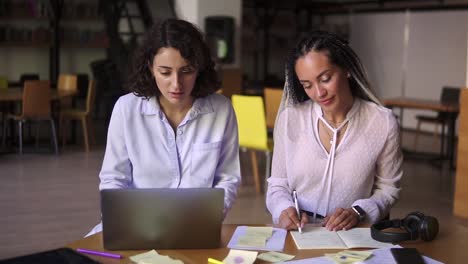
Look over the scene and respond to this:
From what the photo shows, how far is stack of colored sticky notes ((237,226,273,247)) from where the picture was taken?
1.99 meters

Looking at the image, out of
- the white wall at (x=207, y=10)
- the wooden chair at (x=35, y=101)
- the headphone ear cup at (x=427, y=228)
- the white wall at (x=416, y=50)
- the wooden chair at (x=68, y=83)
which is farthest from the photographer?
the white wall at (x=416, y=50)

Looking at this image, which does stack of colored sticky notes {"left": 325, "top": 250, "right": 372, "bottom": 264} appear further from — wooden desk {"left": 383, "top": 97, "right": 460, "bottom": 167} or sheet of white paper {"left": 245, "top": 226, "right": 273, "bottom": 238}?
wooden desk {"left": 383, "top": 97, "right": 460, "bottom": 167}

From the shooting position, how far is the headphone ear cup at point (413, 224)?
208cm

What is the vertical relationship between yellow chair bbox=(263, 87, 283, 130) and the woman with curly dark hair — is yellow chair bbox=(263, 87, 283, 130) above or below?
below

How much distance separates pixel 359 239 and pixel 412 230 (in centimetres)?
18

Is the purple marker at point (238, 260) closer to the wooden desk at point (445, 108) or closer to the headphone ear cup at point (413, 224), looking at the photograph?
the headphone ear cup at point (413, 224)

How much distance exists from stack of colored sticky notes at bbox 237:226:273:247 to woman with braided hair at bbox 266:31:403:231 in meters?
0.23

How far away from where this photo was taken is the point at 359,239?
207 centimetres

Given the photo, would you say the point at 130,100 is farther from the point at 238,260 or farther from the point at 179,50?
the point at 238,260

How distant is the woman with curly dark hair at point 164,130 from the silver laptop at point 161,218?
50cm

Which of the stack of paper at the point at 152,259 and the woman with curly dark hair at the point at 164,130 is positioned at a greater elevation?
the woman with curly dark hair at the point at 164,130

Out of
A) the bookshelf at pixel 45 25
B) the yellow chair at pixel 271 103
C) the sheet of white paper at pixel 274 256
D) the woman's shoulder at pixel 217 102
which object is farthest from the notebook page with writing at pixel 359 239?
the bookshelf at pixel 45 25

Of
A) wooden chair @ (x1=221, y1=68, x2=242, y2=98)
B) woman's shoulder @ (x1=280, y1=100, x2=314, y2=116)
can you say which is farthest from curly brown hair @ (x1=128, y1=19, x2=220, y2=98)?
wooden chair @ (x1=221, y1=68, x2=242, y2=98)

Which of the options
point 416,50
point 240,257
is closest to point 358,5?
point 416,50
